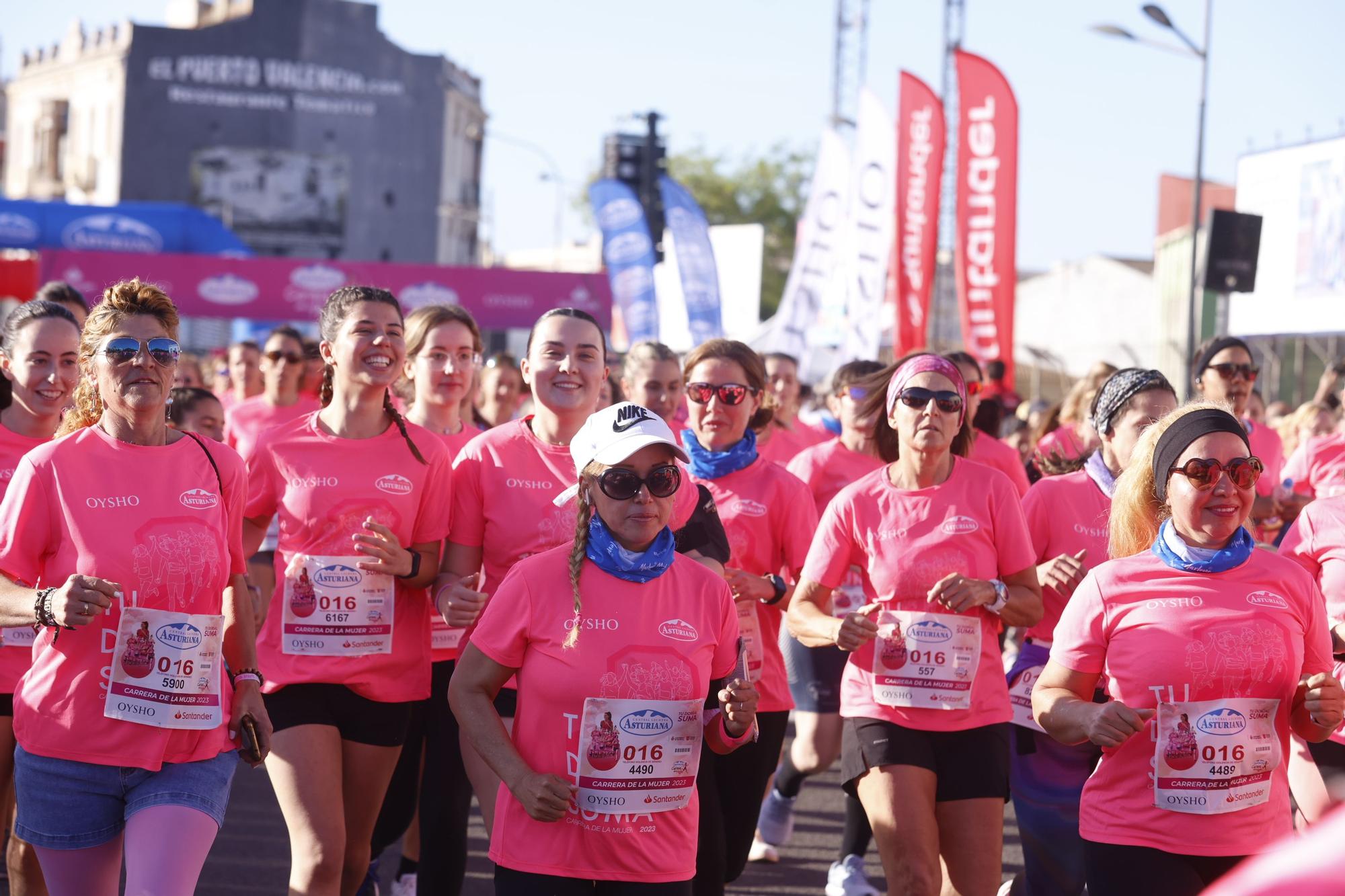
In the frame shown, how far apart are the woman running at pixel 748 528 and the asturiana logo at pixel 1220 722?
1642 millimetres

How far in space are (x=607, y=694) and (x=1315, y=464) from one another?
225 inches

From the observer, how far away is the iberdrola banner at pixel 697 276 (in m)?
17.2

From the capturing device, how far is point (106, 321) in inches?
164

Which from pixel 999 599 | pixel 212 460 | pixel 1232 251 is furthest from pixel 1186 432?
pixel 1232 251

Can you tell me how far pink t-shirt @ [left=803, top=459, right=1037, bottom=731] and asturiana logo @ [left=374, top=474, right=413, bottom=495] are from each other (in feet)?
4.35

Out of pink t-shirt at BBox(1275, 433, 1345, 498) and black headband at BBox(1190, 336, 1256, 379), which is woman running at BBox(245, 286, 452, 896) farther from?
pink t-shirt at BBox(1275, 433, 1345, 498)

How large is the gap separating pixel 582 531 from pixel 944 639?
1.64 meters

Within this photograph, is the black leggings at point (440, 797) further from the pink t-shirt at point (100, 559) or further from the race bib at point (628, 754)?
the race bib at point (628, 754)

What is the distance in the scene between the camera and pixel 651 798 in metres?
3.70

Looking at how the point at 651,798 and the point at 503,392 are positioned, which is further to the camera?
the point at 503,392

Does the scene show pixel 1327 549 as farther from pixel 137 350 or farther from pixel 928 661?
pixel 137 350

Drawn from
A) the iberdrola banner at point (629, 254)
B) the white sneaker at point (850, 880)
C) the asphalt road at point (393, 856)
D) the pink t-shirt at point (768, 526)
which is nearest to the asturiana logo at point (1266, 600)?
the pink t-shirt at point (768, 526)

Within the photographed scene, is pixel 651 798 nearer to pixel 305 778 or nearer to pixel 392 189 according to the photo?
pixel 305 778

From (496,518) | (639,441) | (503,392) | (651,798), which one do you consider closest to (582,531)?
(639,441)
